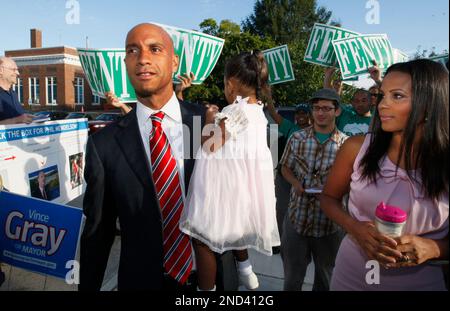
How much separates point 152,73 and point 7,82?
267cm

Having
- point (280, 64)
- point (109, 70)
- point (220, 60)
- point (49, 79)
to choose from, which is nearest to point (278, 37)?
point (220, 60)

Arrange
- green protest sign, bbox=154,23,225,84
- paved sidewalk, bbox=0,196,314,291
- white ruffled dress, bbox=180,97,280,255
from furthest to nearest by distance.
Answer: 1. green protest sign, bbox=154,23,225,84
2. paved sidewalk, bbox=0,196,314,291
3. white ruffled dress, bbox=180,97,280,255

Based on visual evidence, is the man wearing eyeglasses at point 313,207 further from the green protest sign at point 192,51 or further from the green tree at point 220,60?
the green tree at point 220,60

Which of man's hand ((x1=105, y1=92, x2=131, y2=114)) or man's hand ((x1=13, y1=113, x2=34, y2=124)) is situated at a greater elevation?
man's hand ((x1=105, y1=92, x2=131, y2=114))

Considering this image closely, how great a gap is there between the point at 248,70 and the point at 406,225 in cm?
122

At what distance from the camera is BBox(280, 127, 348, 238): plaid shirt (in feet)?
7.74

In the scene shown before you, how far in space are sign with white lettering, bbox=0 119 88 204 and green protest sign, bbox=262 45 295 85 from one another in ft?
9.43

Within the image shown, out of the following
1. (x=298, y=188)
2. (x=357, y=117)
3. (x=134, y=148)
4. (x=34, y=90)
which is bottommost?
(x=298, y=188)

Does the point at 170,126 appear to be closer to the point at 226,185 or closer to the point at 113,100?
the point at 226,185

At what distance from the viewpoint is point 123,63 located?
3223 mm

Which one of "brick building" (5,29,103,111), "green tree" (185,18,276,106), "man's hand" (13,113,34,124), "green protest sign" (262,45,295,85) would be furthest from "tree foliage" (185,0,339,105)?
"man's hand" (13,113,34,124)

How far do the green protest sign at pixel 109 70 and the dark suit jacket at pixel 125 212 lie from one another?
2.00m

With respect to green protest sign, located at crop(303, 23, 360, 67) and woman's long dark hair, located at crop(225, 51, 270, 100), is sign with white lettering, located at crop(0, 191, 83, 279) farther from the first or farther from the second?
green protest sign, located at crop(303, 23, 360, 67)
